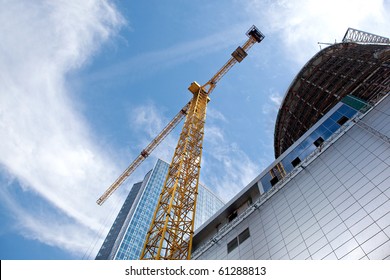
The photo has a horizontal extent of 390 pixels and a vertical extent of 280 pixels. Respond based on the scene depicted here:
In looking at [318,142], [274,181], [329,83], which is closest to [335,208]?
[318,142]

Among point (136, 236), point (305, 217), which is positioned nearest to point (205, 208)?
point (136, 236)

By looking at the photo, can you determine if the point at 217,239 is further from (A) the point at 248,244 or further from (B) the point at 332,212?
(B) the point at 332,212

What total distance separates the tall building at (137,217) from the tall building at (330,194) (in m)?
67.3

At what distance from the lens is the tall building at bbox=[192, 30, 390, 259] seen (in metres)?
13.5

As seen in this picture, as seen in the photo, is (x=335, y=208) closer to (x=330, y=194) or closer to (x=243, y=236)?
(x=330, y=194)

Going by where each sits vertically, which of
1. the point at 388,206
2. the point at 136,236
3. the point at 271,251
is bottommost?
the point at 388,206

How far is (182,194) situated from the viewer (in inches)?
1002

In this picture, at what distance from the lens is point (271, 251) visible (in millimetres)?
17156

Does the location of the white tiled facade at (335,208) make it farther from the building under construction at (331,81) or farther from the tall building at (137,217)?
the tall building at (137,217)

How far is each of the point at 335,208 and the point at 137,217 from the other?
91064 millimetres

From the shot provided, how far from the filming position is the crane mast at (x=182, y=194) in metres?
21.3

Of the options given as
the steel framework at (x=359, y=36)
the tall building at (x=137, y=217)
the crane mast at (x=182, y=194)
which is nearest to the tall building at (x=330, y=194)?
the crane mast at (x=182, y=194)
